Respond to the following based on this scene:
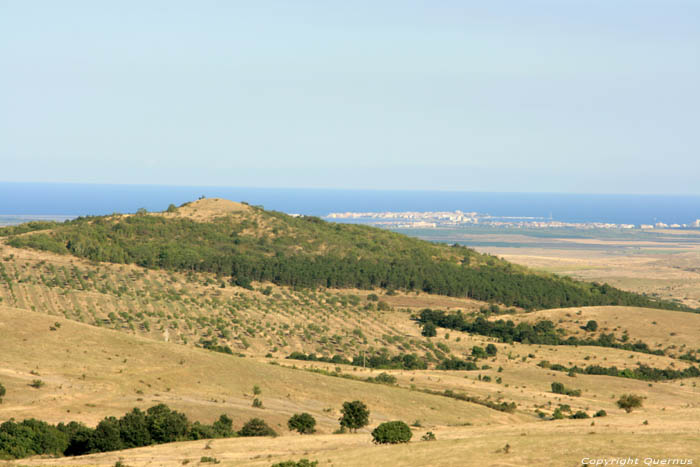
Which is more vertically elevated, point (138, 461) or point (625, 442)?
point (625, 442)

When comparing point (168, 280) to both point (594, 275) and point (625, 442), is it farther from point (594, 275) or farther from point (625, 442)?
point (594, 275)

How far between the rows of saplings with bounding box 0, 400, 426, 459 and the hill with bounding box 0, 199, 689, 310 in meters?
66.2

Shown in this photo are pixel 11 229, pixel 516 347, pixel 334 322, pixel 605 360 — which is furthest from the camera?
pixel 11 229

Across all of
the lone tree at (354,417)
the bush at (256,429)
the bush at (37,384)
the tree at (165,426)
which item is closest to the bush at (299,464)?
the tree at (165,426)

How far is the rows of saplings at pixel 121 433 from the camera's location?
3572 centimetres

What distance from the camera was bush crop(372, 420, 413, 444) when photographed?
35.4m

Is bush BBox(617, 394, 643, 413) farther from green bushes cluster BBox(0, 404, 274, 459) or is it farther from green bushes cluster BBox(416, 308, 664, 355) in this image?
green bushes cluster BBox(416, 308, 664, 355)

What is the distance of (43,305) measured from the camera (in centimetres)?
8294

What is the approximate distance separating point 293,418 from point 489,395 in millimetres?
21207

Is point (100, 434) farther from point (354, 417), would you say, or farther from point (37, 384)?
point (354, 417)

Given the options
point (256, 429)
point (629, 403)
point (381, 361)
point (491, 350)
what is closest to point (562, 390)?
point (629, 403)

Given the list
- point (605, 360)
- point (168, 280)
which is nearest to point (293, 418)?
point (605, 360)

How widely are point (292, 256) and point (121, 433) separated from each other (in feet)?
283

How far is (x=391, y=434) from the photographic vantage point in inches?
1395
